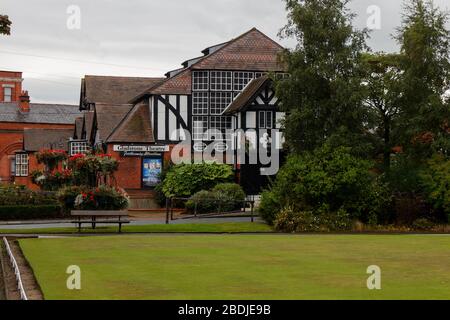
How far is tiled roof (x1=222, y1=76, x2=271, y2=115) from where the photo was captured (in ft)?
153

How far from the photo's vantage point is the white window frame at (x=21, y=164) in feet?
243

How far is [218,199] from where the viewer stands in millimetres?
38906

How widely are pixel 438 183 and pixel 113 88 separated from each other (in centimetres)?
3570

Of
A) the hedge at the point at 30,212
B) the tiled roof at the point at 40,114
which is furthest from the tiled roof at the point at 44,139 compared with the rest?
the hedge at the point at 30,212

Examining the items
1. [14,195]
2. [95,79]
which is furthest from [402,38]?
[95,79]

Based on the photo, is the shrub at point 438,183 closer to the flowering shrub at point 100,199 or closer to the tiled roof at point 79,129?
the flowering shrub at point 100,199

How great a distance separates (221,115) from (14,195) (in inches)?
642

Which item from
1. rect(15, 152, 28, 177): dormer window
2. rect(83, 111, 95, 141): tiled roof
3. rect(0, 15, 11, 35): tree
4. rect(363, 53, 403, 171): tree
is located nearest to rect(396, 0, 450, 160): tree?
rect(363, 53, 403, 171): tree

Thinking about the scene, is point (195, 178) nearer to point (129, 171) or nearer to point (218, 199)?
point (129, 171)

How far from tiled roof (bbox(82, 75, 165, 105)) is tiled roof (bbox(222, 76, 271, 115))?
12880 mm

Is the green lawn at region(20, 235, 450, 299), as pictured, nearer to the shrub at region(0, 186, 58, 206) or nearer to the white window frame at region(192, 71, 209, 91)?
the shrub at region(0, 186, 58, 206)

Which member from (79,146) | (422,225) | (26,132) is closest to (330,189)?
(422,225)
